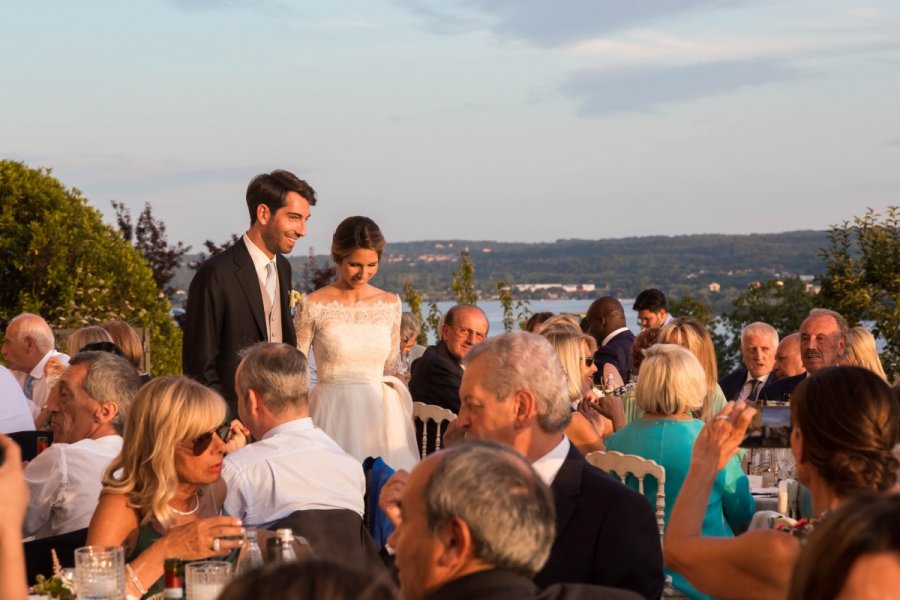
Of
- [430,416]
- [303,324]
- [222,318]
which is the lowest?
[430,416]

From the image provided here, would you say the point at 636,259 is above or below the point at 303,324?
below

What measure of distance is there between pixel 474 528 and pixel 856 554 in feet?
2.49

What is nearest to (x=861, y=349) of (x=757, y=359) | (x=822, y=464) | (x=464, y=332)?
(x=757, y=359)

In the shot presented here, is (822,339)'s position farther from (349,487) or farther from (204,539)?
(204,539)

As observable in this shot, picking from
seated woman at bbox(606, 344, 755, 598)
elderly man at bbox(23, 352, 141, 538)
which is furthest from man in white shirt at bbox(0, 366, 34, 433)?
seated woman at bbox(606, 344, 755, 598)

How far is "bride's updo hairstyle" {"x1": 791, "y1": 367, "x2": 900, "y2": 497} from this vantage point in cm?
312

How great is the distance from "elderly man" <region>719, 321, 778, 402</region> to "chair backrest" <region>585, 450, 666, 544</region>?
3.77 meters

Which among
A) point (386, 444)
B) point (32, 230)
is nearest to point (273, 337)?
point (386, 444)

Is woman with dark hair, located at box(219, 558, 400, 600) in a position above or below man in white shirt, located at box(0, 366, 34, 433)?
above

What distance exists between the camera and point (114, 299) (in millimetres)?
13281

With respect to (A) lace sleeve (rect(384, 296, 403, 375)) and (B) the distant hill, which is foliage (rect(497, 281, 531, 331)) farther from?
(B) the distant hill

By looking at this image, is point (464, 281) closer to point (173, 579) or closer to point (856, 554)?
point (173, 579)

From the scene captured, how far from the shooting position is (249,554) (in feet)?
11.8

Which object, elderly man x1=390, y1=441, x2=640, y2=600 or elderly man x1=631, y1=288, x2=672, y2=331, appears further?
elderly man x1=631, y1=288, x2=672, y2=331
